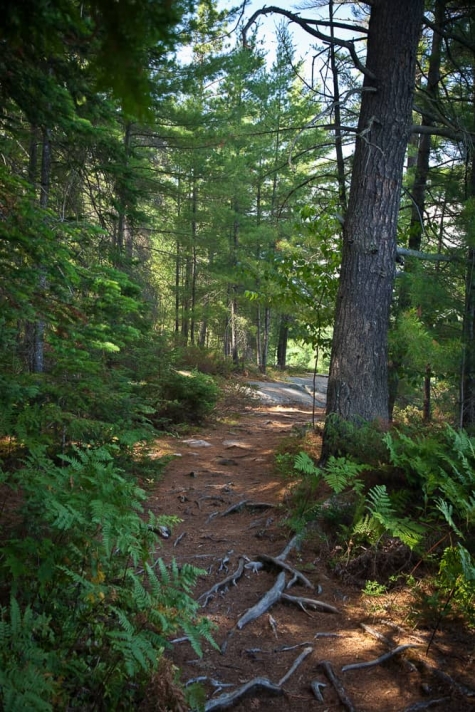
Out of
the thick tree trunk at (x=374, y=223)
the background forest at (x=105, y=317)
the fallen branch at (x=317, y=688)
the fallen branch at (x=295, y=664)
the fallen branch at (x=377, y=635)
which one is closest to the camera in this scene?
the background forest at (x=105, y=317)

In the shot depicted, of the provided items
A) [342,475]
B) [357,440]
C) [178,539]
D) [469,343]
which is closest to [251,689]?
[342,475]

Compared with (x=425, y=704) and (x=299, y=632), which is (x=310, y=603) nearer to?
(x=299, y=632)

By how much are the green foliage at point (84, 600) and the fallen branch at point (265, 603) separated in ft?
3.23

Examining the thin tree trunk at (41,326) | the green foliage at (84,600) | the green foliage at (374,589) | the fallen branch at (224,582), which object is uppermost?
the thin tree trunk at (41,326)

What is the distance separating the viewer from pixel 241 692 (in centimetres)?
269

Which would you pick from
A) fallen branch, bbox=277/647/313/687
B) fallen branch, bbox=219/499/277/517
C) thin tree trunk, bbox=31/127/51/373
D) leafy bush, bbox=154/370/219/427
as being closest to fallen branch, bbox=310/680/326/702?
fallen branch, bbox=277/647/313/687

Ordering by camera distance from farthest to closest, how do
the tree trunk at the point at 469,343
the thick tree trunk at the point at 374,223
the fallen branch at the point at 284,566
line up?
the tree trunk at the point at 469,343 < the thick tree trunk at the point at 374,223 < the fallen branch at the point at 284,566

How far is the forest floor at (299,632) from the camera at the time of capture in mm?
2727

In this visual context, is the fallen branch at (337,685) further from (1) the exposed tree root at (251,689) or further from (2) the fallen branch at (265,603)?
(2) the fallen branch at (265,603)

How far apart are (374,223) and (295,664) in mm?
5154

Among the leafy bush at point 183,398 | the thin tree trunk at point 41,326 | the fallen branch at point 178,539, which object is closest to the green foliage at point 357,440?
the fallen branch at point 178,539

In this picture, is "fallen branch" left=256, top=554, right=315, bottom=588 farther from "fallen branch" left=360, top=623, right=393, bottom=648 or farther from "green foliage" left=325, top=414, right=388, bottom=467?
"green foliage" left=325, top=414, right=388, bottom=467

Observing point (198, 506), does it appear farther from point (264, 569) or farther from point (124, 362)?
point (124, 362)

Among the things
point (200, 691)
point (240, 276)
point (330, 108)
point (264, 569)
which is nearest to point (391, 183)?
point (330, 108)
